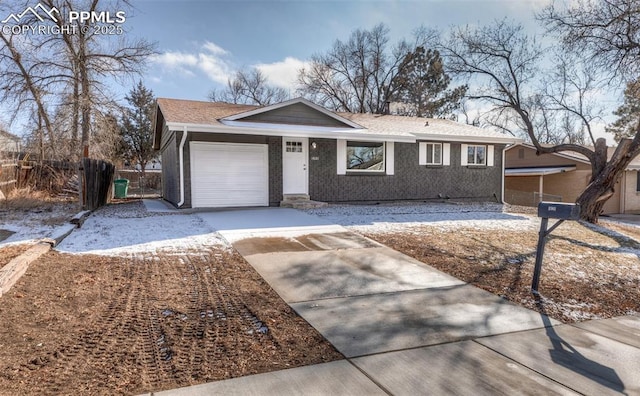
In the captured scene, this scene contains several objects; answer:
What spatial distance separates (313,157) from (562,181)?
1813cm

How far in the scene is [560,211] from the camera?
14.8ft

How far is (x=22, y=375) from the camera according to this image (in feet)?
8.14

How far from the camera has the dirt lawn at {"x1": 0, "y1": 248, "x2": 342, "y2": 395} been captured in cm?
252

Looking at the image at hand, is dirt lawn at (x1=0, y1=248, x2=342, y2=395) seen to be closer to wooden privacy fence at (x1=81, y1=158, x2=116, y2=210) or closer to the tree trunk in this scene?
wooden privacy fence at (x1=81, y1=158, x2=116, y2=210)

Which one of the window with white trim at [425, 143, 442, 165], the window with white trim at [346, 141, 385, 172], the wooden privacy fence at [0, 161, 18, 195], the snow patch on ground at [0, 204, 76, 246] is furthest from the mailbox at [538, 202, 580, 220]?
the wooden privacy fence at [0, 161, 18, 195]

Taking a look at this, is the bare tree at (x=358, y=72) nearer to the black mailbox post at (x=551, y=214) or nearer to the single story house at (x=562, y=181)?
the single story house at (x=562, y=181)

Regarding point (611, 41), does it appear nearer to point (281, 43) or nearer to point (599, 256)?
point (599, 256)

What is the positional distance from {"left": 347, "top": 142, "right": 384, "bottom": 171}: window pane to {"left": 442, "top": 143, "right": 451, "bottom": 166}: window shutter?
108 inches

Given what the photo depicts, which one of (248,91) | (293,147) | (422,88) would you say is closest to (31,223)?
(293,147)

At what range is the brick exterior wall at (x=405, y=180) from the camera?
12961 mm

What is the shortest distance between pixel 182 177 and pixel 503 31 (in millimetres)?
12424

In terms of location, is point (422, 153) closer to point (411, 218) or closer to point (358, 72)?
point (411, 218)

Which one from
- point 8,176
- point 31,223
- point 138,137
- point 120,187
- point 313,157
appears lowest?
point 31,223

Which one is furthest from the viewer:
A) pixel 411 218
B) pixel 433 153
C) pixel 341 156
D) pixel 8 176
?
pixel 433 153
